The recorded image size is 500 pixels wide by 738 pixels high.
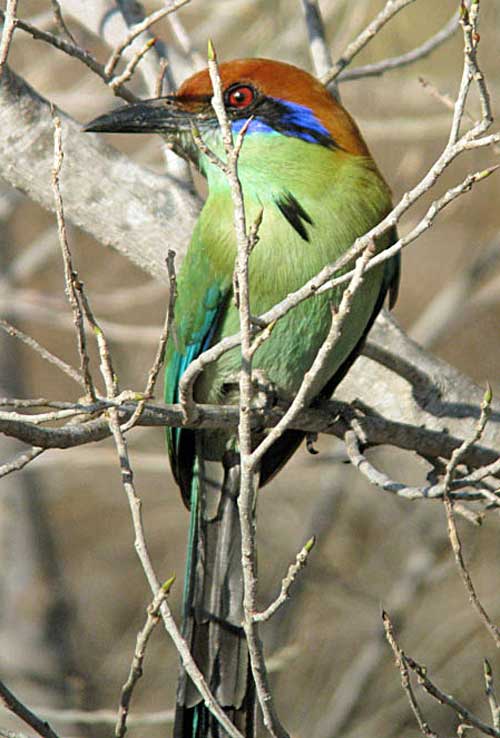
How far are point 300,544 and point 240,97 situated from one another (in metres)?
2.73

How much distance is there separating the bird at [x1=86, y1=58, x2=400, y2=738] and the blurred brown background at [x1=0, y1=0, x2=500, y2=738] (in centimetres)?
103

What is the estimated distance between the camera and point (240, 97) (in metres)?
3.44

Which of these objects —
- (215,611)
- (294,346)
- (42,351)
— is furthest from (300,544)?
(42,351)

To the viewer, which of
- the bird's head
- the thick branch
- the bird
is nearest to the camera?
the bird

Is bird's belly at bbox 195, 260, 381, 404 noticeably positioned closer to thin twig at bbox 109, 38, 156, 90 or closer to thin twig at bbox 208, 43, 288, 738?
thin twig at bbox 109, 38, 156, 90

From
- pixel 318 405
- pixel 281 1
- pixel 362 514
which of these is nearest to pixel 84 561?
pixel 362 514

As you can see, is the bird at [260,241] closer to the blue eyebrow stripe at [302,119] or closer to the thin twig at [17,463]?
the blue eyebrow stripe at [302,119]

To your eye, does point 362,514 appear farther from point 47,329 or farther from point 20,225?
point 20,225

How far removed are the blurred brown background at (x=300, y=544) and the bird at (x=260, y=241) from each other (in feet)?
3.38

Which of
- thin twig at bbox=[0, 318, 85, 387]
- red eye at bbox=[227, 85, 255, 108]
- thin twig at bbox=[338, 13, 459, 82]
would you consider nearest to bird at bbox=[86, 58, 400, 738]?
red eye at bbox=[227, 85, 255, 108]

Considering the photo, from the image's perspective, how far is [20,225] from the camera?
9.95 meters

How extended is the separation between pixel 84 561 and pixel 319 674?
2.51 metres

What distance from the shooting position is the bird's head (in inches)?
135

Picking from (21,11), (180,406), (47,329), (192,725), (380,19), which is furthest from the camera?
(47,329)
